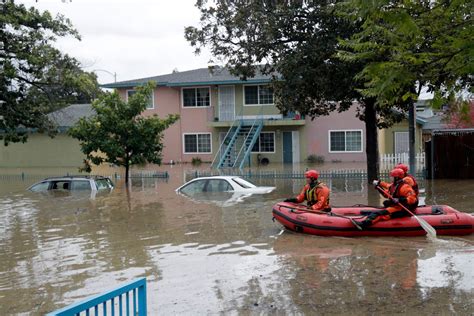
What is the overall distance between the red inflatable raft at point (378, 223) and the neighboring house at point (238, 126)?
21225mm

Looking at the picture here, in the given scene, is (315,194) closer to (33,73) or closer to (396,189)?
(396,189)

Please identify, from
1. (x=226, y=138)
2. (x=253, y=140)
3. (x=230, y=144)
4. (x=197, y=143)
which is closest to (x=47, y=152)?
(x=197, y=143)

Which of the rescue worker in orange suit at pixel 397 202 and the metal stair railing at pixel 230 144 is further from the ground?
the metal stair railing at pixel 230 144

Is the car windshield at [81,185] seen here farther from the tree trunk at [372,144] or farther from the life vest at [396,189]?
the life vest at [396,189]

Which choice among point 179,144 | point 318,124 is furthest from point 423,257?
point 179,144

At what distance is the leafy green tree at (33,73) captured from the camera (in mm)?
15031

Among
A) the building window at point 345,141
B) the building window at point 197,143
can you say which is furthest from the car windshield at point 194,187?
the building window at point 197,143

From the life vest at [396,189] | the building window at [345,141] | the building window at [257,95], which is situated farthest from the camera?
the building window at [257,95]

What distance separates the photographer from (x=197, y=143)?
38719mm

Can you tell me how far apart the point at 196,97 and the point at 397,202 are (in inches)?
1110

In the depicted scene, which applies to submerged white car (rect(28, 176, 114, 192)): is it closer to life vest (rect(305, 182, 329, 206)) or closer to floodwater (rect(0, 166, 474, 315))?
floodwater (rect(0, 166, 474, 315))

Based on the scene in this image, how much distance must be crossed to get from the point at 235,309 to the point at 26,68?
11.5 m

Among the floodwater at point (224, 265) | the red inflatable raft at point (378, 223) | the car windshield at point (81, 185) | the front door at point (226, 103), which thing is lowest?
the floodwater at point (224, 265)

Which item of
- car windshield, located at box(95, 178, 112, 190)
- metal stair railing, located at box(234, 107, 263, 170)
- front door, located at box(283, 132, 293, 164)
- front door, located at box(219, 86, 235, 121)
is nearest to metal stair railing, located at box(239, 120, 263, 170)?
metal stair railing, located at box(234, 107, 263, 170)
